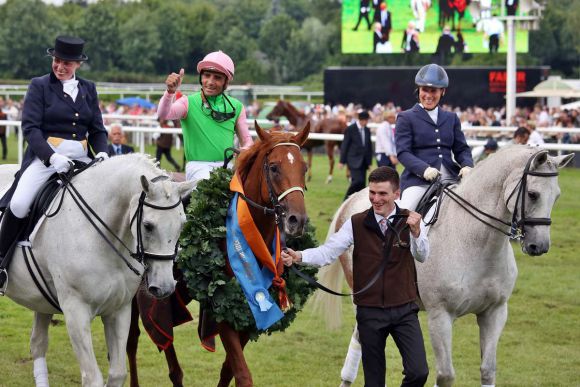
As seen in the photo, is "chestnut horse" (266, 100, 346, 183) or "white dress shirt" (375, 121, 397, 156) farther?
"chestnut horse" (266, 100, 346, 183)

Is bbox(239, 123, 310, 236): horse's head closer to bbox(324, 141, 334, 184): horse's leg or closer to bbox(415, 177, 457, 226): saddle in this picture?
bbox(415, 177, 457, 226): saddle

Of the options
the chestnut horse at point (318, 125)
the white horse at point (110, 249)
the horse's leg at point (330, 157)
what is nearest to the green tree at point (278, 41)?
the chestnut horse at point (318, 125)

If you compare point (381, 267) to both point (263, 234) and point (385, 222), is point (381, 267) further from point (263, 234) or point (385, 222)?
point (263, 234)

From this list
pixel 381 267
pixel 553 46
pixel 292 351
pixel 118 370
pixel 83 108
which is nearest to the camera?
pixel 381 267

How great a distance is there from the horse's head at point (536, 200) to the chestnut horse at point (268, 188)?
155 cm

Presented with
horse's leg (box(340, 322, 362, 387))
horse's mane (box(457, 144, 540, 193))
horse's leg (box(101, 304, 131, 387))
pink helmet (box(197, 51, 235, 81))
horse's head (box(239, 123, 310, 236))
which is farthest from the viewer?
horse's leg (box(340, 322, 362, 387))

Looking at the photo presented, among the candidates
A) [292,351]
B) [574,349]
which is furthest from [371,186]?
[574,349]

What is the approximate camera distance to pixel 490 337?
7.48 m

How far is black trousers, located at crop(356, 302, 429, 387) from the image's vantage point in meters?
6.15

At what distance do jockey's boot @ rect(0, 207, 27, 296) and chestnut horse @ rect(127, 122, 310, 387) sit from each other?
5.00 ft

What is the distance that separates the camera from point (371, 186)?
6.29 metres

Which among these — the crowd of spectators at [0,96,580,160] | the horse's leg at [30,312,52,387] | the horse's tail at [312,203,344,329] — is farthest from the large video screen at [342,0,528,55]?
the horse's leg at [30,312,52,387]

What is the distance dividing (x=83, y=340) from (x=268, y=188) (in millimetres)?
1500

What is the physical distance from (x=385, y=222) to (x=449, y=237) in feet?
4.72
